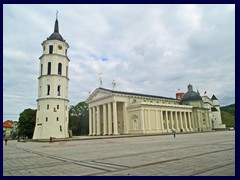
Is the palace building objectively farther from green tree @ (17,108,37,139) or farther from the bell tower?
green tree @ (17,108,37,139)

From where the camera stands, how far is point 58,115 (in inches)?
1740

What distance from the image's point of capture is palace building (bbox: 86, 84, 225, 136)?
204ft

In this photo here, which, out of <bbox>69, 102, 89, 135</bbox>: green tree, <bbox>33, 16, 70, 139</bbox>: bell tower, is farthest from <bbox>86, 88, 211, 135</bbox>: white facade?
<bbox>33, 16, 70, 139</bbox>: bell tower

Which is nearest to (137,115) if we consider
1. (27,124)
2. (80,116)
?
(27,124)

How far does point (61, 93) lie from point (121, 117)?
27.9 m

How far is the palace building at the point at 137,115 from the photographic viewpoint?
62.3m

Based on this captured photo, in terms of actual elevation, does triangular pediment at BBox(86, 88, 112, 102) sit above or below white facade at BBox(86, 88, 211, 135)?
above

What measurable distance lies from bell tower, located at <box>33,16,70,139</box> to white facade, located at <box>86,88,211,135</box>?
19614mm

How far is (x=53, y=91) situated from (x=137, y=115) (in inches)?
1075

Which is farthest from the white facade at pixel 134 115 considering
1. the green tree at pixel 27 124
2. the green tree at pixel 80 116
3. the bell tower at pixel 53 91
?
the green tree at pixel 27 124

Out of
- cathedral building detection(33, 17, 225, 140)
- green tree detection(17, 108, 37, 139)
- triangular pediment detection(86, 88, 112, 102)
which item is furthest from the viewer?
triangular pediment detection(86, 88, 112, 102)
